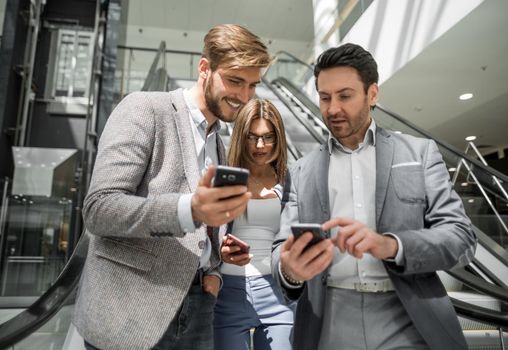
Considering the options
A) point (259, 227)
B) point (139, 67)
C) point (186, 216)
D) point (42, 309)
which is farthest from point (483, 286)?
point (139, 67)

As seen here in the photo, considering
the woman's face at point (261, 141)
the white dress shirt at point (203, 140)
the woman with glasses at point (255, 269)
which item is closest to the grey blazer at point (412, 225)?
the white dress shirt at point (203, 140)

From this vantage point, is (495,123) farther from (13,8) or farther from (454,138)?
(13,8)

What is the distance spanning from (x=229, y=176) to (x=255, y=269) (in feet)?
3.74

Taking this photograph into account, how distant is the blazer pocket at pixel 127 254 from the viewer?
1178 mm

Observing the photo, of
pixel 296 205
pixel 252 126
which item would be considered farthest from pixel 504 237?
pixel 296 205

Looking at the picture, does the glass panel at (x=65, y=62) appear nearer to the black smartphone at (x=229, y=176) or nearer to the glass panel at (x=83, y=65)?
the glass panel at (x=83, y=65)

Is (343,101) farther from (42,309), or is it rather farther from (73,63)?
(73,63)

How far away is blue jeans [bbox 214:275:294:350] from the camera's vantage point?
1861 mm

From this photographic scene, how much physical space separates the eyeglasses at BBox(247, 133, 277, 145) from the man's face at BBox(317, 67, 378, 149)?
984 millimetres

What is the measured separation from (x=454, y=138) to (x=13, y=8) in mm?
11224

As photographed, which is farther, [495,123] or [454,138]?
[454,138]

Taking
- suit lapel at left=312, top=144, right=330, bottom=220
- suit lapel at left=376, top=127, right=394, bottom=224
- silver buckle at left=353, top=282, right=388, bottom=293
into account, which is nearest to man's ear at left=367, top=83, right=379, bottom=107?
suit lapel at left=376, top=127, right=394, bottom=224

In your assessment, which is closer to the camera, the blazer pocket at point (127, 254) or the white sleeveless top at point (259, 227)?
the blazer pocket at point (127, 254)

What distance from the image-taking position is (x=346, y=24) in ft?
29.2
